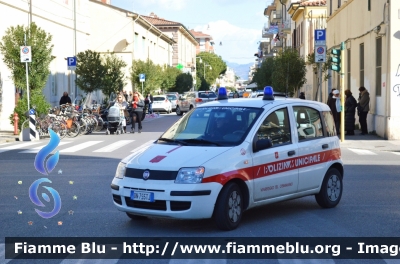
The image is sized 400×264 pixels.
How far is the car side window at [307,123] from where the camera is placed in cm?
998

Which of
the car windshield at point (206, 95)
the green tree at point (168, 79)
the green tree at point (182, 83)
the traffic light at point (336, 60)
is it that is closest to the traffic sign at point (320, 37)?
the traffic light at point (336, 60)

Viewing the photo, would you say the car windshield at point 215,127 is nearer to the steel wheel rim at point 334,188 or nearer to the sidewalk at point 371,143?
the steel wheel rim at point 334,188

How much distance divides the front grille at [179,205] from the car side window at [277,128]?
1589 mm

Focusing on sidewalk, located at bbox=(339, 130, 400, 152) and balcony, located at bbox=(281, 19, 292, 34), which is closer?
sidewalk, located at bbox=(339, 130, 400, 152)

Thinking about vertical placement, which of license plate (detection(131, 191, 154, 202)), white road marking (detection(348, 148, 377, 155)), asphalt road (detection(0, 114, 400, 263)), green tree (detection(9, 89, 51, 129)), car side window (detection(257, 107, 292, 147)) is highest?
green tree (detection(9, 89, 51, 129))

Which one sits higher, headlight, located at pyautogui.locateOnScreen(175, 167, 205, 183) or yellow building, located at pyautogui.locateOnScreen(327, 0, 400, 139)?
yellow building, located at pyautogui.locateOnScreen(327, 0, 400, 139)

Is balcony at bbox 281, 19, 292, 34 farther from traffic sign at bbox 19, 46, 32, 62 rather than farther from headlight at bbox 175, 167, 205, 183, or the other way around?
headlight at bbox 175, 167, 205, 183

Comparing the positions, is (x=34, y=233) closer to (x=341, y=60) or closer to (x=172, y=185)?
(x=172, y=185)

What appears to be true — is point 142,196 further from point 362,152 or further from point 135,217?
point 362,152

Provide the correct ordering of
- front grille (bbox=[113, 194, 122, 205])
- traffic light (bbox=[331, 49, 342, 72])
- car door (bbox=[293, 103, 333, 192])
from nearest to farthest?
front grille (bbox=[113, 194, 122, 205]), car door (bbox=[293, 103, 333, 192]), traffic light (bbox=[331, 49, 342, 72])

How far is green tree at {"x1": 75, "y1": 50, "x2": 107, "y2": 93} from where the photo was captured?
38.6m

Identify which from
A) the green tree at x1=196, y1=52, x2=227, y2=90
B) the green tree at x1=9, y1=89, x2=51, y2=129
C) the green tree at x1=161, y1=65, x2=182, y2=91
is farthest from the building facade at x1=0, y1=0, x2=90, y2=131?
the green tree at x1=196, y1=52, x2=227, y2=90

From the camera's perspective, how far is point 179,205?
8.25 meters

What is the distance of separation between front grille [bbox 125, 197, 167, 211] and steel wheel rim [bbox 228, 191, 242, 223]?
0.86 m
